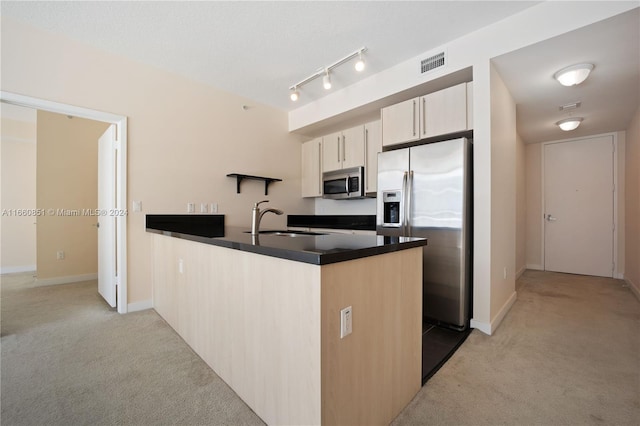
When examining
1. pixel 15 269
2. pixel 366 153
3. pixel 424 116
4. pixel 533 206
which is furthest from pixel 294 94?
pixel 15 269

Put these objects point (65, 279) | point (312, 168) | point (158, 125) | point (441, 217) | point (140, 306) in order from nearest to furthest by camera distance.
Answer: point (441, 217) → point (140, 306) → point (158, 125) → point (65, 279) → point (312, 168)

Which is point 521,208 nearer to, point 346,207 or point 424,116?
point 346,207

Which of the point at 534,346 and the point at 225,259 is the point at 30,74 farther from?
the point at 534,346

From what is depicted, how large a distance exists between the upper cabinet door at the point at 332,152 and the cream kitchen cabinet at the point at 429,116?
96cm

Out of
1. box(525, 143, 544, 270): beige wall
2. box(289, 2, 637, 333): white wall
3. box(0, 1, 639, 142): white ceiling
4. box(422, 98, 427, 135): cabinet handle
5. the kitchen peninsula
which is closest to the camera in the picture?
the kitchen peninsula

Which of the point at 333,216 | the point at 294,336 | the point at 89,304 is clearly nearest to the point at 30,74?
the point at 89,304

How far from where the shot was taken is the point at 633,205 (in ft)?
11.8

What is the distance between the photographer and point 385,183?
9.59 ft

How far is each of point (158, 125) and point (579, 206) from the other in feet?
20.9

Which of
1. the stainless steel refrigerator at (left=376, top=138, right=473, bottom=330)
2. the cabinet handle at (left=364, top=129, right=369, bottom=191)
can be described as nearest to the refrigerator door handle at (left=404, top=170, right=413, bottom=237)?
the stainless steel refrigerator at (left=376, top=138, right=473, bottom=330)

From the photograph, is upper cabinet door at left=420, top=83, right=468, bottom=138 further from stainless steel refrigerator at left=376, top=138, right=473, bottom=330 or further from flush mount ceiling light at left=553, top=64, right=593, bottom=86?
flush mount ceiling light at left=553, top=64, right=593, bottom=86

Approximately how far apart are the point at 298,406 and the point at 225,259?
2.70 ft

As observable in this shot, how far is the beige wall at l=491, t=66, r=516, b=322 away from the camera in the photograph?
2439 mm

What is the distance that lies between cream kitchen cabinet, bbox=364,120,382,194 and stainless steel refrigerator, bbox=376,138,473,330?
80 cm
